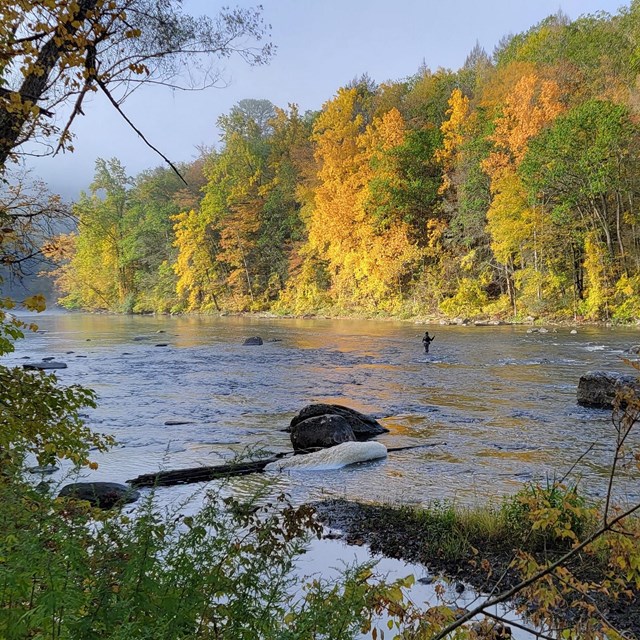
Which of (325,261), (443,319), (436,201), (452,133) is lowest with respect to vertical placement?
(443,319)

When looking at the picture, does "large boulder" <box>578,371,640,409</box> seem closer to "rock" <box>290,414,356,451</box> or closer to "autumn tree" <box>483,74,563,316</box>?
"rock" <box>290,414,356,451</box>

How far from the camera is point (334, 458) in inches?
323

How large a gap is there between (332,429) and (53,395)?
565 centimetres

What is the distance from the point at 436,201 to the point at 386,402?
30063mm

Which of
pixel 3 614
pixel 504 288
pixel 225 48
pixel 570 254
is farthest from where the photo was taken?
pixel 504 288

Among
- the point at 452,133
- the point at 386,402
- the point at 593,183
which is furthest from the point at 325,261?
the point at 386,402

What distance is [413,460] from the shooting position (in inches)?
322

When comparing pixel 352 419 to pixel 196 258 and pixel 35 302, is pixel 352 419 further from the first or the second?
pixel 196 258

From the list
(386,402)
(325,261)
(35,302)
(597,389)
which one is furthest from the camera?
(325,261)

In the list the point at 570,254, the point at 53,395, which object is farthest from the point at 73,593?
the point at 570,254

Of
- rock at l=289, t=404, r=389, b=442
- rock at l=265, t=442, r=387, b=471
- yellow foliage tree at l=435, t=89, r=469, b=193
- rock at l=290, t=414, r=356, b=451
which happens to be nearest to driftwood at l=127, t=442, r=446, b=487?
rock at l=265, t=442, r=387, b=471

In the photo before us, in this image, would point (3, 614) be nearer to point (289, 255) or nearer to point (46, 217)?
point (46, 217)

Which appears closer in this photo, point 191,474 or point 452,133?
point 191,474

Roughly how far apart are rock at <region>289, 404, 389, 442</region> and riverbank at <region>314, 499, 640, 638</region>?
343 cm
